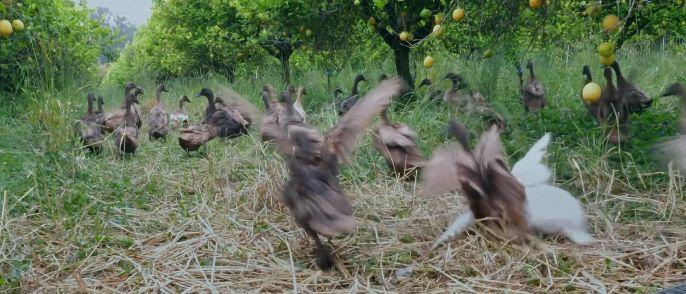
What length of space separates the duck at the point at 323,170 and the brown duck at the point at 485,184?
0.40 meters

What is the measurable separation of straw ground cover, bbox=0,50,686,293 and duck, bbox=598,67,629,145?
99 mm

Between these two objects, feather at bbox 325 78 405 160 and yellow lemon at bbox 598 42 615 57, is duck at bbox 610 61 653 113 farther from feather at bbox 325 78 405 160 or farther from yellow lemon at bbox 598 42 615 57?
feather at bbox 325 78 405 160

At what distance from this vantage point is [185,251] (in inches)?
123

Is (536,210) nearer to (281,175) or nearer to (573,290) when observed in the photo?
(573,290)

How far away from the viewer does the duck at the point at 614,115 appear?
4.28 meters

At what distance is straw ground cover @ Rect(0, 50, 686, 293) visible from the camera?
2.74 m

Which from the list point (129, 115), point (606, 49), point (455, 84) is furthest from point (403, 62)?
point (606, 49)

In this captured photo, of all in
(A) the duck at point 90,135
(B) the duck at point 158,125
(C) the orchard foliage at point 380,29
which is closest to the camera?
(C) the orchard foliage at point 380,29

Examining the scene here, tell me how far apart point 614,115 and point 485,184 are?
2007mm

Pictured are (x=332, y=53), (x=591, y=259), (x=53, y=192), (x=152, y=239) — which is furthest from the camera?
(x=332, y=53)

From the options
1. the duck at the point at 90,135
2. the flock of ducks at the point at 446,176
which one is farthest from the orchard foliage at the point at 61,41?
the flock of ducks at the point at 446,176

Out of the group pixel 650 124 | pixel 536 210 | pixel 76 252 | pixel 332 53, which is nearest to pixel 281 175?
pixel 76 252

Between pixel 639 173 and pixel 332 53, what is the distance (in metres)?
3.68

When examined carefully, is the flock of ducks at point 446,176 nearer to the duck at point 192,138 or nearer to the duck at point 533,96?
the duck at point 533,96
